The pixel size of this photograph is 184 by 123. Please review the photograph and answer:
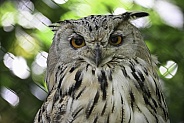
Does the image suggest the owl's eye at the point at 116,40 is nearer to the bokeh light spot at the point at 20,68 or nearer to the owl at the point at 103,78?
the owl at the point at 103,78

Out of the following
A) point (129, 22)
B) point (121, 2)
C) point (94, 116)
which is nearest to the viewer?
point (94, 116)

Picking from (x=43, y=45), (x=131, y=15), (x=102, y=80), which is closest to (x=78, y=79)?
(x=102, y=80)

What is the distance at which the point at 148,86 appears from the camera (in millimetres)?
2066

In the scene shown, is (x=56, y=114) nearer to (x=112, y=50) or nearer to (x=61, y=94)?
(x=61, y=94)

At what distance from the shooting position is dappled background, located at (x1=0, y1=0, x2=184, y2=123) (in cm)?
263

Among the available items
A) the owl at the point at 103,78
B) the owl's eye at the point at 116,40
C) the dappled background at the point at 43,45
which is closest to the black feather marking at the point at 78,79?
the owl at the point at 103,78

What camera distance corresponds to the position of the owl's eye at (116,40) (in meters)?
2.05

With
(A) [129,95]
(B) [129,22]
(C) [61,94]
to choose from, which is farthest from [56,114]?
(B) [129,22]

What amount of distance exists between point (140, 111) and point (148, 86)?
117 mm

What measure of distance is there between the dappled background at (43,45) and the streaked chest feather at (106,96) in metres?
0.54

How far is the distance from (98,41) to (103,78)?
4.6 inches

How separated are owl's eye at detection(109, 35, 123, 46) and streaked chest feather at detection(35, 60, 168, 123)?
0.08 meters

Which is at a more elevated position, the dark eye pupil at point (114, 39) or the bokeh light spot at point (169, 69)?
the bokeh light spot at point (169, 69)

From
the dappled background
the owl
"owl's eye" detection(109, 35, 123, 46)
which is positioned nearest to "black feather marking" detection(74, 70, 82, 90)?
the owl
